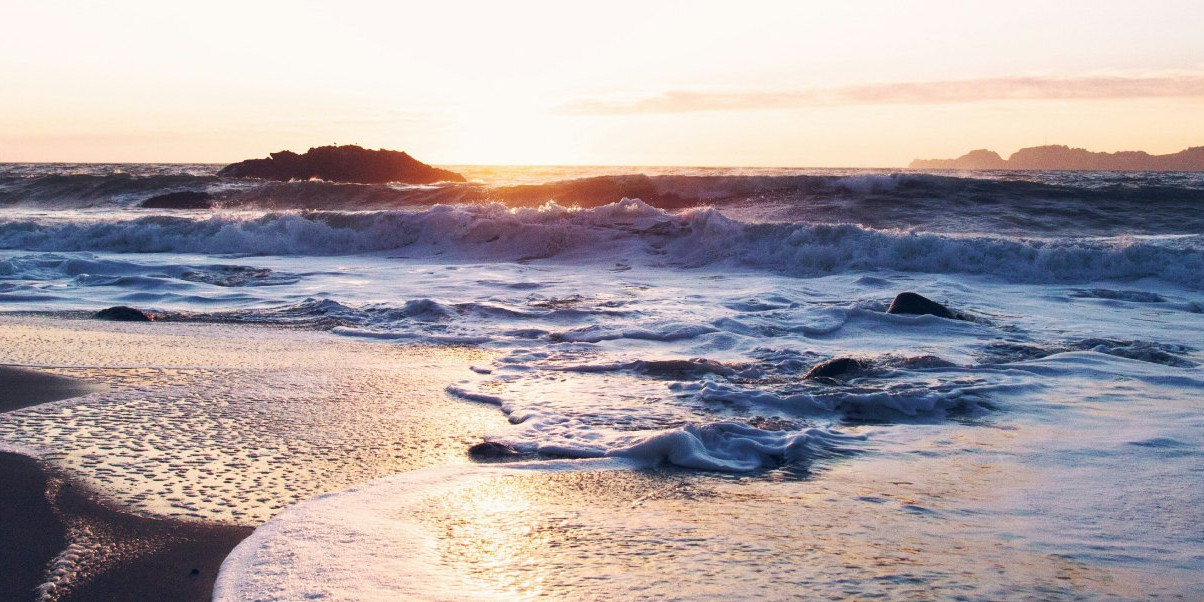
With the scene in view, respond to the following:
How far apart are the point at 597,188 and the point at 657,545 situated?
20286 mm

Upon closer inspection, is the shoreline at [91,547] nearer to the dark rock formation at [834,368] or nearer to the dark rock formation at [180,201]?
the dark rock formation at [834,368]

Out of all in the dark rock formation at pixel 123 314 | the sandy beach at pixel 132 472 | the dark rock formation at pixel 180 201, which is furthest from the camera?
the dark rock formation at pixel 180 201

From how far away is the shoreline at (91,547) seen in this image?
2.55 metres

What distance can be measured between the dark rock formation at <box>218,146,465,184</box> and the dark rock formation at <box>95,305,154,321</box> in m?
31.6

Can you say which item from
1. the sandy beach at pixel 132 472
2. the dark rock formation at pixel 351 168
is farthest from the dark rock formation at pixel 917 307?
the dark rock formation at pixel 351 168

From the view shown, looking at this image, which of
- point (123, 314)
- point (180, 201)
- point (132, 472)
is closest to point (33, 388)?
point (132, 472)

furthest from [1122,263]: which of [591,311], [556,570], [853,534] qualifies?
[556,570]

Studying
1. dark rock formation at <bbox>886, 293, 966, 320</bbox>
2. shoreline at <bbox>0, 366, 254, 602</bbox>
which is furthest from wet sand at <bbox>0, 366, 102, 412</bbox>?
dark rock formation at <bbox>886, 293, 966, 320</bbox>

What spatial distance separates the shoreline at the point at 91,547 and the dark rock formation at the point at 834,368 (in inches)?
138

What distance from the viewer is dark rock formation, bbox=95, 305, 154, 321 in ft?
25.1

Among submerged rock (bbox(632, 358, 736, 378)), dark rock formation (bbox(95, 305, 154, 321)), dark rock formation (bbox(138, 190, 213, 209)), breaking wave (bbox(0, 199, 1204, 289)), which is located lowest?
submerged rock (bbox(632, 358, 736, 378))

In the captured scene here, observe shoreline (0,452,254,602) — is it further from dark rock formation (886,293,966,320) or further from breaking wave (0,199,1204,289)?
breaking wave (0,199,1204,289)

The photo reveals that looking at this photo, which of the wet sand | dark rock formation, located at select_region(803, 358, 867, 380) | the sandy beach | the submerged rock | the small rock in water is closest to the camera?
the sandy beach

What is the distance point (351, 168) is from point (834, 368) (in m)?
36.6
